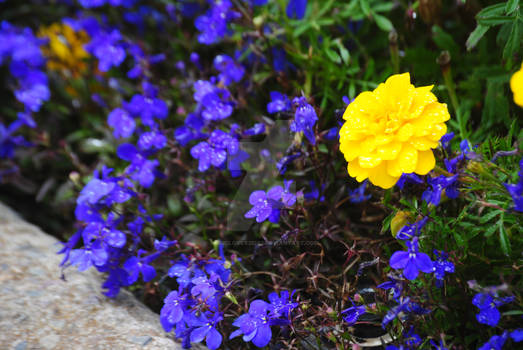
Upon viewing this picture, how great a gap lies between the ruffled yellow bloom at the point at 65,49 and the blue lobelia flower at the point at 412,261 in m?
2.09

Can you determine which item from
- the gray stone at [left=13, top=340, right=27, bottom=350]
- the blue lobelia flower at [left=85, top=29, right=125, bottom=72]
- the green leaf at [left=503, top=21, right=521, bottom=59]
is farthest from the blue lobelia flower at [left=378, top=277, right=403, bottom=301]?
the blue lobelia flower at [left=85, top=29, right=125, bottom=72]

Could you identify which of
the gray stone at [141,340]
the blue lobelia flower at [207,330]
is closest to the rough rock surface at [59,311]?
the gray stone at [141,340]

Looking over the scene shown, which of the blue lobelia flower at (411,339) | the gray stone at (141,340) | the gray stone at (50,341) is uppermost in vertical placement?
the blue lobelia flower at (411,339)

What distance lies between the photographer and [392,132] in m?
1.26

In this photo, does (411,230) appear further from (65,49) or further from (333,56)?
(65,49)

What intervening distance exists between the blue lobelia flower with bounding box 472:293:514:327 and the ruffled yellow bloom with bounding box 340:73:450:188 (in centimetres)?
34

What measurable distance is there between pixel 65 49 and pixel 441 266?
239 centimetres

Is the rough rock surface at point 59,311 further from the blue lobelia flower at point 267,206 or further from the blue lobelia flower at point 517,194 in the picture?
the blue lobelia flower at point 517,194

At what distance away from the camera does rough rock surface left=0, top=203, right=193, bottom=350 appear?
1425 mm

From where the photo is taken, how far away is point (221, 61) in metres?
2.04


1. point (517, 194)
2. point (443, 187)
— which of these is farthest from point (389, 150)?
point (517, 194)

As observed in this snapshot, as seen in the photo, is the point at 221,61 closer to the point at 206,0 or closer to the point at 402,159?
the point at 206,0

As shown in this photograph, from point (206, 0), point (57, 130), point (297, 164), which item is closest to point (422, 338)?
point (297, 164)

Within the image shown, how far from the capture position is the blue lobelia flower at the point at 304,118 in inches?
60.8
